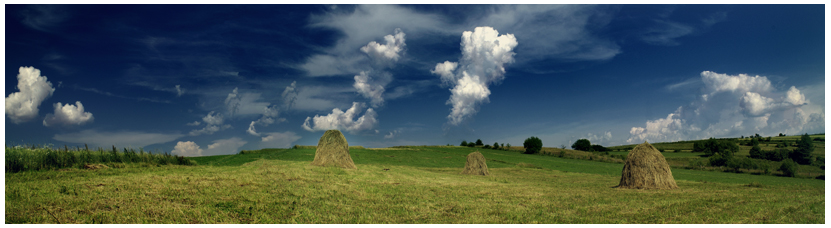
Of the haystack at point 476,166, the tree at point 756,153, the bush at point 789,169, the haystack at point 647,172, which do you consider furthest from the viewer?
the tree at point 756,153

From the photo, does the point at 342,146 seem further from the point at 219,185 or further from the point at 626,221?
the point at 626,221

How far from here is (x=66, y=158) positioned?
17719 millimetres

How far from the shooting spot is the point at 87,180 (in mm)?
14125

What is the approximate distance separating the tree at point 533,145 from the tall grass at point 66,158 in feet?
306

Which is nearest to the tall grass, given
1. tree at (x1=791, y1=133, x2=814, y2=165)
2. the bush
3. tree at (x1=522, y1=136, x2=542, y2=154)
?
the bush

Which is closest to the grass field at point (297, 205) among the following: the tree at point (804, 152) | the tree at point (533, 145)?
the tree at point (804, 152)

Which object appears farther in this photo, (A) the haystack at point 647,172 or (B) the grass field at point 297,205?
(A) the haystack at point 647,172

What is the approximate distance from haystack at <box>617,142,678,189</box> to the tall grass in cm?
2973

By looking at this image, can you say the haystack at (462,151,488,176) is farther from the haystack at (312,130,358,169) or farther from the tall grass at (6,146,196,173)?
the tall grass at (6,146,196,173)

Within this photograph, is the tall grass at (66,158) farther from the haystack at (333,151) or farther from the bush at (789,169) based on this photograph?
the bush at (789,169)

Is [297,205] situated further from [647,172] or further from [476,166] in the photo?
[476,166]

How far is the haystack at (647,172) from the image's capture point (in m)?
21.0

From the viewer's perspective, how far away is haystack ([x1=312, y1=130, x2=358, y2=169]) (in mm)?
27438
